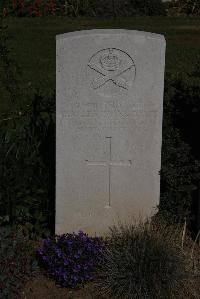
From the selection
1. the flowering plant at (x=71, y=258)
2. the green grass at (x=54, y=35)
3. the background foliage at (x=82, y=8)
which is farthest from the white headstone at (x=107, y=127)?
the background foliage at (x=82, y=8)

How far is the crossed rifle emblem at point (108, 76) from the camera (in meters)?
4.61

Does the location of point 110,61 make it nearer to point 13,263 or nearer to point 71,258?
point 71,258

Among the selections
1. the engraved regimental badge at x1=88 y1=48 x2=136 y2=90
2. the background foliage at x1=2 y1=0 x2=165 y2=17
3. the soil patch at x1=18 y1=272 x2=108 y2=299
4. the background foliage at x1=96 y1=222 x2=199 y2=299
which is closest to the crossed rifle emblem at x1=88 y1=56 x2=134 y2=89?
the engraved regimental badge at x1=88 y1=48 x2=136 y2=90

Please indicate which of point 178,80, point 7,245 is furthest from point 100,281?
point 178,80

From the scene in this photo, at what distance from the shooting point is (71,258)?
15.0 feet

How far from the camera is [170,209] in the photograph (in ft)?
17.1

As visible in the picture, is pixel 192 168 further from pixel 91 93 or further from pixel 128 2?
pixel 128 2

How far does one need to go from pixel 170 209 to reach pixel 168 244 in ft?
2.19

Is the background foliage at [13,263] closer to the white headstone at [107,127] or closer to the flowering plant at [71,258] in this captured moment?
the flowering plant at [71,258]

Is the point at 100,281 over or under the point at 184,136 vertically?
under

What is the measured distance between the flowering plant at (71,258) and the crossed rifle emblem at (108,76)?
1.16 m

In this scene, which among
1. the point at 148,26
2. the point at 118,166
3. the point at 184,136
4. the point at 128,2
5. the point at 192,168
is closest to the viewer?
the point at 118,166

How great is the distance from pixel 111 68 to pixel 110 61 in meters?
0.05

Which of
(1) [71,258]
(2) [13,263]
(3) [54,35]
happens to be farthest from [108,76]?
(3) [54,35]
